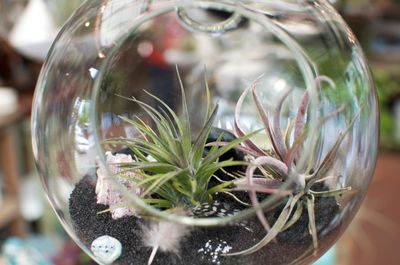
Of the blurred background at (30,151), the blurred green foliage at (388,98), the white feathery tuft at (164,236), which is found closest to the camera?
the white feathery tuft at (164,236)

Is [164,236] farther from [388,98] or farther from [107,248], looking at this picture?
[388,98]

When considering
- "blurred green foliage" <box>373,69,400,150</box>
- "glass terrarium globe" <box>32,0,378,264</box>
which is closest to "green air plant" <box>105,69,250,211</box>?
"glass terrarium globe" <box>32,0,378,264</box>

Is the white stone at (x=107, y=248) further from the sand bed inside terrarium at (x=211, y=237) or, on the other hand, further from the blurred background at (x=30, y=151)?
the blurred background at (x=30, y=151)

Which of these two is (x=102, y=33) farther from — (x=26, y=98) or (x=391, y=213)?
(x=391, y=213)

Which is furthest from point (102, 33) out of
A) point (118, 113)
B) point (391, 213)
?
point (391, 213)

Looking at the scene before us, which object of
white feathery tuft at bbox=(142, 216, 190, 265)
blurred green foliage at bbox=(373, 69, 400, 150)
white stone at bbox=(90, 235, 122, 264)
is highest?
white feathery tuft at bbox=(142, 216, 190, 265)

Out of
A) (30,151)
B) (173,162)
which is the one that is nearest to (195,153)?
(173,162)

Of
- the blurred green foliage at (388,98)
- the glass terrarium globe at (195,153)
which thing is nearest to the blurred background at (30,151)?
the blurred green foliage at (388,98)

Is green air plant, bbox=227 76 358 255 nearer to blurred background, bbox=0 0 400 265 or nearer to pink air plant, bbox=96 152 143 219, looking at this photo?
pink air plant, bbox=96 152 143 219
